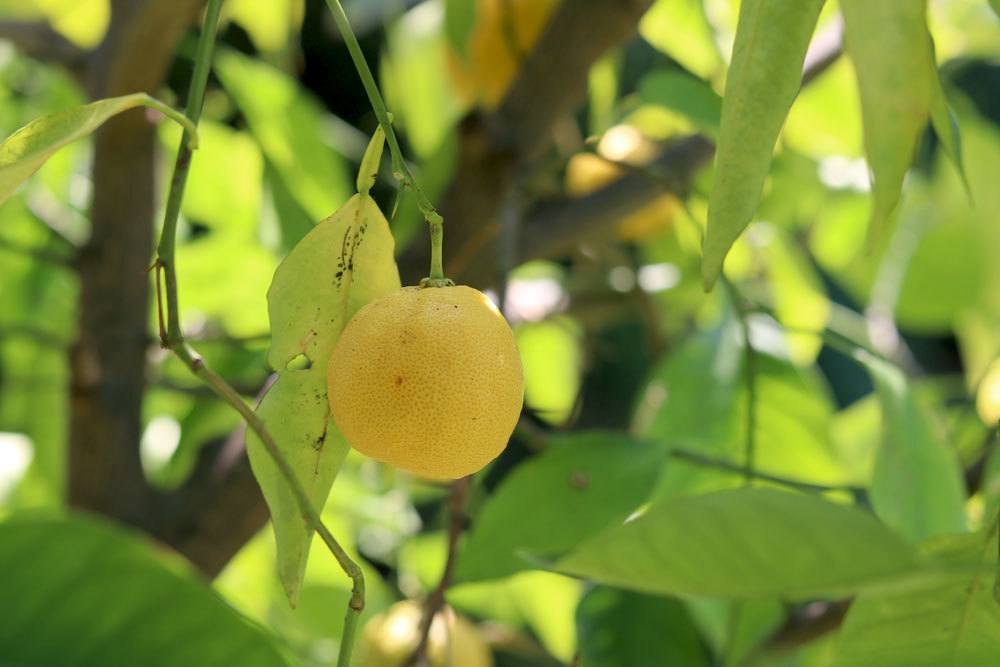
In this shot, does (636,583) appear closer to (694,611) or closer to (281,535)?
(281,535)

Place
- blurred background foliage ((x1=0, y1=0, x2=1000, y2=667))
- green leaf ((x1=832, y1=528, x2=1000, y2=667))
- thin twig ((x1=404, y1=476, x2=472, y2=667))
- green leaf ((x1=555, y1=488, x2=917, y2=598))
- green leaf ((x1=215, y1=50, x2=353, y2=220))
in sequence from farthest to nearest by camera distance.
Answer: green leaf ((x1=215, y1=50, x2=353, y2=220)), blurred background foliage ((x1=0, y1=0, x2=1000, y2=667)), thin twig ((x1=404, y1=476, x2=472, y2=667)), green leaf ((x1=832, y1=528, x2=1000, y2=667)), green leaf ((x1=555, y1=488, x2=917, y2=598))

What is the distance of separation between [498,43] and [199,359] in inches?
19.0

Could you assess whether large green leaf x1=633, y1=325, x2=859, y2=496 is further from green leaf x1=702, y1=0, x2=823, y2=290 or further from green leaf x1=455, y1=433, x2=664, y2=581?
green leaf x1=702, y1=0, x2=823, y2=290

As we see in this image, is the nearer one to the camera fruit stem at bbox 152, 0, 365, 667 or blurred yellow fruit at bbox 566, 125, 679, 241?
fruit stem at bbox 152, 0, 365, 667

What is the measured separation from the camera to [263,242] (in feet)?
2.09

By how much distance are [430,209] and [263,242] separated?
0.34 m

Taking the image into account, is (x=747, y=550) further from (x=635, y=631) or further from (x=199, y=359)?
(x=635, y=631)

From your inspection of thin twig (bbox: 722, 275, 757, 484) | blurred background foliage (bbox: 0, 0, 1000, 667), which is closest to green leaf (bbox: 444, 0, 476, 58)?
blurred background foliage (bbox: 0, 0, 1000, 667)

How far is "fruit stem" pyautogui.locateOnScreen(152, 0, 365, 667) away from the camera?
0.28 m

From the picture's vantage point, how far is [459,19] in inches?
24.9

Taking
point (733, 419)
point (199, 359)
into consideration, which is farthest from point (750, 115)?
point (733, 419)

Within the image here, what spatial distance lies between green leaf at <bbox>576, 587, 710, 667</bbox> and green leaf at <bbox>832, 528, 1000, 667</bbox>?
0.18 metres

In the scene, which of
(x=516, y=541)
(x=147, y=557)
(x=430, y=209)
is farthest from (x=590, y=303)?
(x=147, y=557)

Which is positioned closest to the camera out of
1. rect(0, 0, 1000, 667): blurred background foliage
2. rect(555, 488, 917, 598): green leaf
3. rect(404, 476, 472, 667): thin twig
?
rect(555, 488, 917, 598): green leaf
